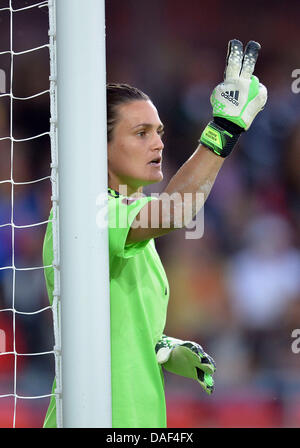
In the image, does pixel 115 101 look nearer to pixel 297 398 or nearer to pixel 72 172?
pixel 72 172

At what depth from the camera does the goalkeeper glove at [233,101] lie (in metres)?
1.25

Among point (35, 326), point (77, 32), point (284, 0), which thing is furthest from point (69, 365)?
point (284, 0)

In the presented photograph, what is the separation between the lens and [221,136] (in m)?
1.25

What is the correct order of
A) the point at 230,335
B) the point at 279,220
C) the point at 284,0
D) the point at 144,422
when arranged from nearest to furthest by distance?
the point at 144,422, the point at 230,335, the point at 279,220, the point at 284,0

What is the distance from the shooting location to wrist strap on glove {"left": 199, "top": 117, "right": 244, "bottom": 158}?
124 cm

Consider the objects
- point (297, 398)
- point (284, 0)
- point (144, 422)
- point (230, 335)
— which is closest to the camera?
point (144, 422)

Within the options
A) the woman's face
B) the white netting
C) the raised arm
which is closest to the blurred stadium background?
the white netting

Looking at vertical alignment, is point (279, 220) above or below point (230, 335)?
above

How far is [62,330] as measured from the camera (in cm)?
122

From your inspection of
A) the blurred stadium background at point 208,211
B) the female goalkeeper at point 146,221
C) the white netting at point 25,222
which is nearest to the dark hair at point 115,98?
the female goalkeeper at point 146,221

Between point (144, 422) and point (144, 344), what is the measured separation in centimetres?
15

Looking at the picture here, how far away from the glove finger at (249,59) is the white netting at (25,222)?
75.3 inches

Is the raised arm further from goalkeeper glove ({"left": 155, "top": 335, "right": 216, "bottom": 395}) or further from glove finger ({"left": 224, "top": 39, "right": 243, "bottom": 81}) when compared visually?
goalkeeper glove ({"left": 155, "top": 335, "right": 216, "bottom": 395})

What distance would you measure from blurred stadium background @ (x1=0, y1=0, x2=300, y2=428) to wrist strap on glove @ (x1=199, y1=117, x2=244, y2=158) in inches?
88.8
